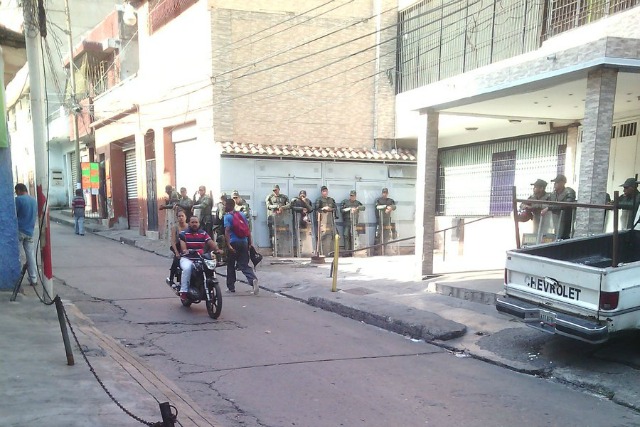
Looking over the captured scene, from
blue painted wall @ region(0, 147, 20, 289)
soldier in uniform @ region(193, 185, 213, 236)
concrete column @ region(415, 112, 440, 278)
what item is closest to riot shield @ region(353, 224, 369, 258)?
soldier in uniform @ region(193, 185, 213, 236)

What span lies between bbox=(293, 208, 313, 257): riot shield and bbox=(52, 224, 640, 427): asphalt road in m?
6.24

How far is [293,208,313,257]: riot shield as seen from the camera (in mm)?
14763

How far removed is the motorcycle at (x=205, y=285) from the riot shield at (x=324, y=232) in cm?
704

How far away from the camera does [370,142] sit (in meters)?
16.7

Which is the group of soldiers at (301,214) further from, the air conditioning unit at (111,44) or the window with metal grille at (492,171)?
the air conditioning unit at (111,44)

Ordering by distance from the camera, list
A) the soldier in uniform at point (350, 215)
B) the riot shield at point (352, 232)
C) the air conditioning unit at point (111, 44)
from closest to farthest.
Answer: the soldier in uniform at point (350, 215) < the riot shield at point (352, 232) < the air conditioning unit at point (111, 44)

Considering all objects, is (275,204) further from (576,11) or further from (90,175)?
(90,175)

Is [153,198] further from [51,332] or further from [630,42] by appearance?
[630,42]

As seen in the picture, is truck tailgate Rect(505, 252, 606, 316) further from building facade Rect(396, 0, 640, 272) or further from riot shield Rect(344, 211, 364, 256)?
riot shield Rect(344, 211, 364, 256)

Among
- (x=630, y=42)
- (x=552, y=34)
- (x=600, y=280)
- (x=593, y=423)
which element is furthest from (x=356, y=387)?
(x=552, y=34)

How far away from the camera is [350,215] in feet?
50.7

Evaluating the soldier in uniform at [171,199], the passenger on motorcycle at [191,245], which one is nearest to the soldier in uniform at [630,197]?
the passenger on motorcycle at [191,245]

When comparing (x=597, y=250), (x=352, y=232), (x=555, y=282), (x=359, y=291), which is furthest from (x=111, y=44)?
(x=555, y=282)

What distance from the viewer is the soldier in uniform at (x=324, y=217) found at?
1481 cm
